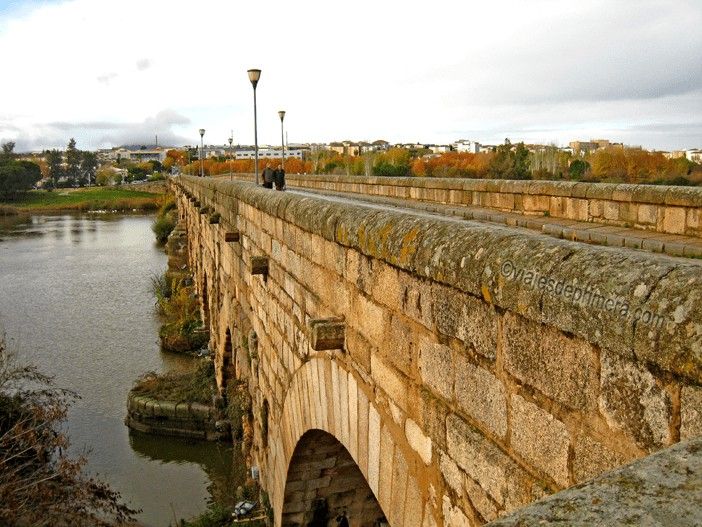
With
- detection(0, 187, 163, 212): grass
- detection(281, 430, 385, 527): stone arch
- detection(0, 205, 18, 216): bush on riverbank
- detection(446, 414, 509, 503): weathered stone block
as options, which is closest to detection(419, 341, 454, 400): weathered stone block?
detection(446, 414, 509, 503): weathered stone block

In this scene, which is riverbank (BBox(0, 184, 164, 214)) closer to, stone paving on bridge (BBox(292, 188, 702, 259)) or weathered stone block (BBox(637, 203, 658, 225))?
stone paving on bridge (BBox(292, 188, 702, 259))

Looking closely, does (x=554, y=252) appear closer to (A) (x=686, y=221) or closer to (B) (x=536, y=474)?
(B) (x=536, y=474)

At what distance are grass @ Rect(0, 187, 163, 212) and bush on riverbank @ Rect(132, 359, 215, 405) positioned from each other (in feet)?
197

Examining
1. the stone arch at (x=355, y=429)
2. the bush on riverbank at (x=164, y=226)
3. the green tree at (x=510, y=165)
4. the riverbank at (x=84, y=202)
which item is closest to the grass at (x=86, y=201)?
the riverbank at (x=84, y=202)

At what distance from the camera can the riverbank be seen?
76.7 meters

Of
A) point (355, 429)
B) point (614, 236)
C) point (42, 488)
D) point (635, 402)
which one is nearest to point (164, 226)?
point (42, 488)

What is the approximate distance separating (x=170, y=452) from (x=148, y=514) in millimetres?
2674

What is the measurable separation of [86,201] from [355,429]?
83468 mm

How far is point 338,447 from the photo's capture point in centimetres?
629

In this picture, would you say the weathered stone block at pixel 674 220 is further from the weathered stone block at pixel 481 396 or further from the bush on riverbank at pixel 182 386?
the bush on riverbank at pixel 182 386

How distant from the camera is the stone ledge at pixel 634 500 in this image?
108cm

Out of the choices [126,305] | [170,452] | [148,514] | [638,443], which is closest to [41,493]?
[148,514]

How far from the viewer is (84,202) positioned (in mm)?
79688

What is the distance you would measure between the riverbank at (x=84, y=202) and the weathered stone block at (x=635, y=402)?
7432 centimetres
